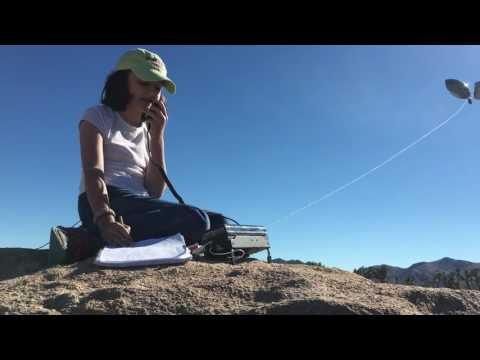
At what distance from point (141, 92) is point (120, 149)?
491mm

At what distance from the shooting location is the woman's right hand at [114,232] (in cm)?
274

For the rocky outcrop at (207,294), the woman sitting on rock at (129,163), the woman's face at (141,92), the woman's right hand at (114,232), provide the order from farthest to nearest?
the woman's face at (141,92)
the woman sitting on rock at (129,163)
the woman's right hand at (114,232)
the rocky outcrop at (207,294)

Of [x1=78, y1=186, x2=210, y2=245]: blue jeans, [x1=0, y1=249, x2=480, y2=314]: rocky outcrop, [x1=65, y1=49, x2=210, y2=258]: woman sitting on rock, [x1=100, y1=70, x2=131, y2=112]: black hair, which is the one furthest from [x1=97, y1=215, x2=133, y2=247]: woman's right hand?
[x1=100, y1=70, x2=131, y2=112]: black hair

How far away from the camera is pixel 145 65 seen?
3244 millimetres

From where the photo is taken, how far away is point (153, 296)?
208 cm

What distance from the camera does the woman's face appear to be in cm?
339

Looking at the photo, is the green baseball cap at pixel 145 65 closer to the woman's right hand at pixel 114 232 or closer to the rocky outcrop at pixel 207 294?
the woman's right hand at pixel 114 232

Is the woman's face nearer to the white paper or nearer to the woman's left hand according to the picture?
the woman's left hand

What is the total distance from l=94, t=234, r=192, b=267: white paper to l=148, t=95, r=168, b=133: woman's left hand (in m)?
1.21

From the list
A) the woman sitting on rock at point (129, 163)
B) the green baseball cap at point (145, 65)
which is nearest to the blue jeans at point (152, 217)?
the woman sitting on rock at point (129, 163)

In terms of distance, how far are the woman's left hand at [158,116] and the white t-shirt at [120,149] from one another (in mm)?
156
